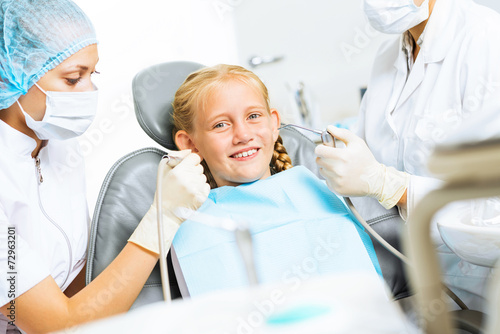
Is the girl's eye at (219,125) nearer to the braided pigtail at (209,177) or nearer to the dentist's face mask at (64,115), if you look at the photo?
the braided pigtail at (209,177)

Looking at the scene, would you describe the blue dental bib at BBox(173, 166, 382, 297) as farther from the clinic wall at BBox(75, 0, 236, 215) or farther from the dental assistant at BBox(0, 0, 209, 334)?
the clinic wall at BBox(75, 0, 236, 215)

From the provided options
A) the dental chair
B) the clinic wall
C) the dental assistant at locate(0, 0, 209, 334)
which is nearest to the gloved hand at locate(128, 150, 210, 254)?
the dental assistant at locate(0, 0, 209, 334)

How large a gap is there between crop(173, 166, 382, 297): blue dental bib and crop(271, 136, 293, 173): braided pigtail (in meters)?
0.16

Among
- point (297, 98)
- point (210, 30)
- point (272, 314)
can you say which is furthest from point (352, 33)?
point (272, 314)

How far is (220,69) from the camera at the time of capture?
1.45 meters

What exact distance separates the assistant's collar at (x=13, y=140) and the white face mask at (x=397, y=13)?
1167 mm

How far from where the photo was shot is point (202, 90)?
4.52ft

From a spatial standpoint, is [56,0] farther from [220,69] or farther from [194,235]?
[194,235]

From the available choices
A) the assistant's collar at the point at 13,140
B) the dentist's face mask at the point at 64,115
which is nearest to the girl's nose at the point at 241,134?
the dentist's face mask at the point at 64,115

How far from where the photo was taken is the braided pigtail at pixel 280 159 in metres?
1.51

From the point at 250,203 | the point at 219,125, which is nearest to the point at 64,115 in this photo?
the point at 219,125

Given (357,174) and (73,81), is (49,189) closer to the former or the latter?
(73,81)

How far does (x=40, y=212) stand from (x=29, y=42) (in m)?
0.46

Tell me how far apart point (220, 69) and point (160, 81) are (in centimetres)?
22
